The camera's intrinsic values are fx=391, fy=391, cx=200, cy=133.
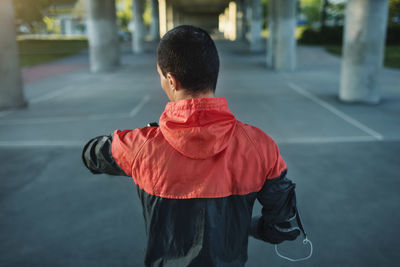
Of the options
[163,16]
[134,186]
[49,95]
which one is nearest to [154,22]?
[163,16]

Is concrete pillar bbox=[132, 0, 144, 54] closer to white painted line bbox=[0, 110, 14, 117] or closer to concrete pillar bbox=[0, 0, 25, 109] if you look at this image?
concrete pillar bbox=[0, 0, 25, 109]

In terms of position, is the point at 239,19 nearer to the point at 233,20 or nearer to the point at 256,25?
the point at 233,20

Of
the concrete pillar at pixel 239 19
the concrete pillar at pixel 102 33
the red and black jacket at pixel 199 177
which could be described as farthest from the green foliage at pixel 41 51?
the red and black jacket at pixel 199 177

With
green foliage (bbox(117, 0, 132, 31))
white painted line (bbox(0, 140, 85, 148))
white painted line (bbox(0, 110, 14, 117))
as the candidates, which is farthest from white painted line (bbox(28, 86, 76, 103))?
green foliage (bbox(117, 0, 132, 31))

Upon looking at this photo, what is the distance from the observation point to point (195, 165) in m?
1.81

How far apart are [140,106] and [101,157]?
10.8 meters

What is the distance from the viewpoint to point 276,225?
2.12m

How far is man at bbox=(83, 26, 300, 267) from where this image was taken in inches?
70.3

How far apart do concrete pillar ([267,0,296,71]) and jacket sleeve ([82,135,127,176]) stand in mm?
21520

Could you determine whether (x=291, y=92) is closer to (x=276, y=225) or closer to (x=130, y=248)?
(x=130, y=248)

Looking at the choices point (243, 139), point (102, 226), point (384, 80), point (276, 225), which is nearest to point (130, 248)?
point (102, 226)

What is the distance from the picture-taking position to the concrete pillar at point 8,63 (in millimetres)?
12094

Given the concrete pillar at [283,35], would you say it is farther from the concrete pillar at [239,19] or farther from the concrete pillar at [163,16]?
the concrete pillar at [163,16]

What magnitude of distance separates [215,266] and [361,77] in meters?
12.1
